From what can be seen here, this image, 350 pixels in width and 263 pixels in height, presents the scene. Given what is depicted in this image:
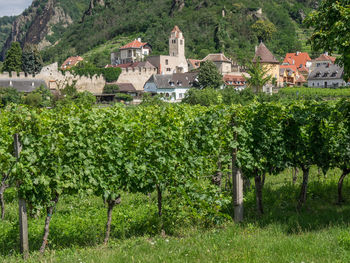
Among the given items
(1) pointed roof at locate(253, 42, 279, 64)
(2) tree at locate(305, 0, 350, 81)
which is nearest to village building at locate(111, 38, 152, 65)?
(1) pointed roof at locate(253, 42, 279, 64)

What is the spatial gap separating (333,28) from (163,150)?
3755mm

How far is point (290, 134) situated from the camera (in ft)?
26.6

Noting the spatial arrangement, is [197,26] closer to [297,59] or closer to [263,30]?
[263,30]

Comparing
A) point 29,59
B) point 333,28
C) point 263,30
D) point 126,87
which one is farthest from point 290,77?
point 333,28

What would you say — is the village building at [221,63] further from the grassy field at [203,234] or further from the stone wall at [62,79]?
the grassy field at [203,234]

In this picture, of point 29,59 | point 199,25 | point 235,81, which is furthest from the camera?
point 199,25

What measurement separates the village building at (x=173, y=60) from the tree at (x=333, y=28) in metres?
82.3

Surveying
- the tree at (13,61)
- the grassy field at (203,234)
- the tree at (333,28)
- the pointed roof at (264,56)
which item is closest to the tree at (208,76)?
the pointed roof at (264,56)

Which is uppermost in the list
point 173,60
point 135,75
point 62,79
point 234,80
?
point 173,60

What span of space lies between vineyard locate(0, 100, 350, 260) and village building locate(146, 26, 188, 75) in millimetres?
82629

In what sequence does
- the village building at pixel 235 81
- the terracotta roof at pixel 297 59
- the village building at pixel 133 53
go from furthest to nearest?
1. the village building at pixel 133 53
2. the terracotta roof at pixel 297 59
3. the village building at pixel 235 81

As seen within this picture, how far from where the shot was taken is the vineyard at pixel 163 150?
6.43m

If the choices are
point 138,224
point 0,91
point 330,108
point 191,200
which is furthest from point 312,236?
point 0,91

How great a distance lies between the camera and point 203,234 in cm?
692
